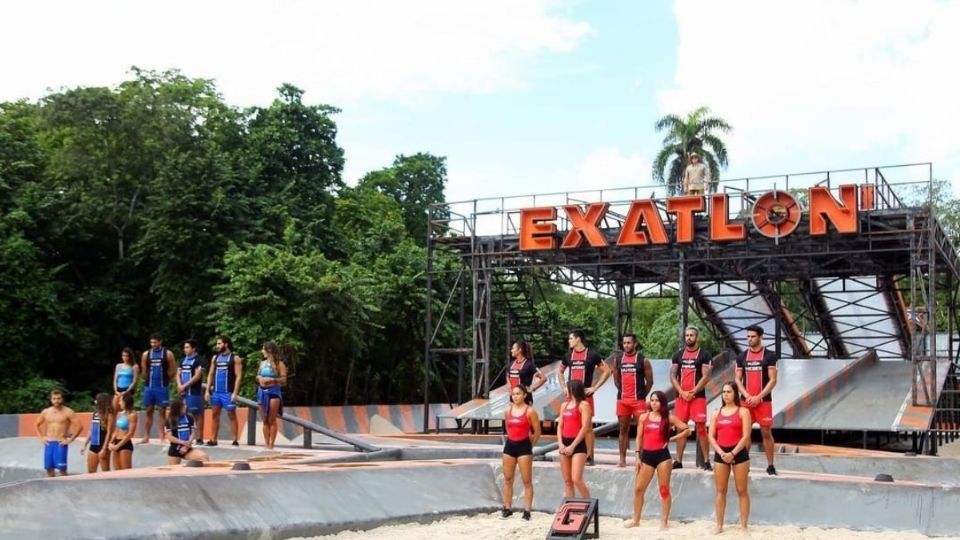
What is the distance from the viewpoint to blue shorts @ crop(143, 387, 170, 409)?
18406 mm

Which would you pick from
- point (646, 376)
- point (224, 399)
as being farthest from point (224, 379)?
point (646, 376)

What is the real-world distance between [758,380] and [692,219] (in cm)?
1217

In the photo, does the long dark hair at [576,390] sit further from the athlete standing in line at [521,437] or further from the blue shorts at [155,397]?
the blue shorts at [155,397]

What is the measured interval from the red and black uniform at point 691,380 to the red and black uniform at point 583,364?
108cm

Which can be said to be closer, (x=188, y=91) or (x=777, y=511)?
(x=777, y=511)

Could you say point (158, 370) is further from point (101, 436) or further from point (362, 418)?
point (362, 418)

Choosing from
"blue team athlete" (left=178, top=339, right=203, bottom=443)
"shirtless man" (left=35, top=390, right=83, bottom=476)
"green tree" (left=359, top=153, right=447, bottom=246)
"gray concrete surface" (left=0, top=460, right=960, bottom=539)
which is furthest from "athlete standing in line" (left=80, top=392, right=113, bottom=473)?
"green tree" (left=359, top=153, right=447, bottom=246)

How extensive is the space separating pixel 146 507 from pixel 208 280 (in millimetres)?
21000

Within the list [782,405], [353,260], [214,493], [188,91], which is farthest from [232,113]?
[214,493]

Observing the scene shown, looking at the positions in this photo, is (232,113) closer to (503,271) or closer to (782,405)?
(503,271)

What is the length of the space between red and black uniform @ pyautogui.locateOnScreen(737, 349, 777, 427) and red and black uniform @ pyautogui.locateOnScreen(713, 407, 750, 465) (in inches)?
78.8

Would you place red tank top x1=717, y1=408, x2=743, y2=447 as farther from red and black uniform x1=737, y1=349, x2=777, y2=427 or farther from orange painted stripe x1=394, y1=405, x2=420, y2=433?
orange painted stripe x1=394, y1=405, x2=420, y2=433

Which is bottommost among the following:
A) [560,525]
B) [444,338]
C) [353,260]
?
[560,525]

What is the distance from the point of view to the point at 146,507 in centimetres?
1097
